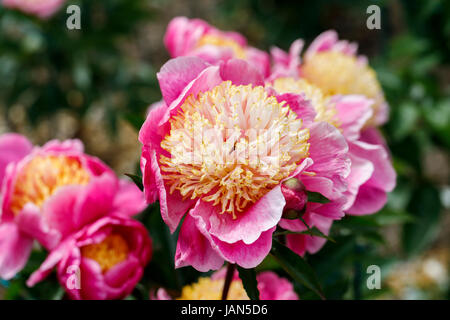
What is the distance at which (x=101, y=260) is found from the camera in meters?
0.51

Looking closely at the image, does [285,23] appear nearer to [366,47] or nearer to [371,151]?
[366,47]

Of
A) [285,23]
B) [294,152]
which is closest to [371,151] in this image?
[294,152]

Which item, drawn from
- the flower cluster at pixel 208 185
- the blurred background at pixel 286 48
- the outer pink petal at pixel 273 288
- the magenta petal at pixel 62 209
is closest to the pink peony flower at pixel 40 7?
the blurred background at pixel 286 48

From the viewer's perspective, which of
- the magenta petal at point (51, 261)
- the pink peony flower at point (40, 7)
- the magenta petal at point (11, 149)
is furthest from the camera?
the pink peony flower at point (40, 7)

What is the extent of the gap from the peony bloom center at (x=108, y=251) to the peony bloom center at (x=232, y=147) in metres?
0.15

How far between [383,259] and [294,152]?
327 millimetres

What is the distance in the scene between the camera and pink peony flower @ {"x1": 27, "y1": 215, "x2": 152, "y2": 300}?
48 centimetres

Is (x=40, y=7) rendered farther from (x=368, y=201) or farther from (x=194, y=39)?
(x=368, y=201)

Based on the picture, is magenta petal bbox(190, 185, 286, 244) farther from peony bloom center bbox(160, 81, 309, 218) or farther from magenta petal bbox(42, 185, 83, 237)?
magenta petal bbox(42, 185, 83, 237)

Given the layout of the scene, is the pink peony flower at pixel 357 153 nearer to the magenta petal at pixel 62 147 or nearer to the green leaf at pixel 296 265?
the green leaf at pixel 296 265

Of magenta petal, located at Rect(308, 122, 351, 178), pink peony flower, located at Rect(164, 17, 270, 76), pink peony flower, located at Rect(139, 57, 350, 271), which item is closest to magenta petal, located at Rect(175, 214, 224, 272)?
pink peony flower, located at Rect(139, 57, 350, 271)

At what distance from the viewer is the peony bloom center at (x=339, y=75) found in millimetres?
620

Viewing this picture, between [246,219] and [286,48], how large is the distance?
196cm

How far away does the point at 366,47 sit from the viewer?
8.99 ft
